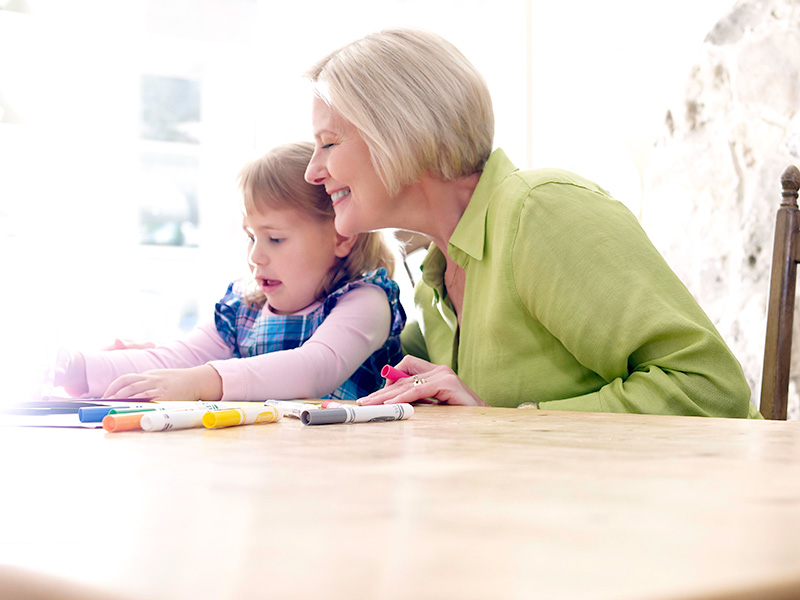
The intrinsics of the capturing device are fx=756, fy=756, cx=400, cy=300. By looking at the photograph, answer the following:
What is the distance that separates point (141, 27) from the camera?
297 cm

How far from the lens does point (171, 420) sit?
0.60 meters

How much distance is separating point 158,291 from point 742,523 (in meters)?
3.02

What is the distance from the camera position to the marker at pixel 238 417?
61 centimetres

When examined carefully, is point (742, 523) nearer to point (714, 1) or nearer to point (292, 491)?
point (292, 491)

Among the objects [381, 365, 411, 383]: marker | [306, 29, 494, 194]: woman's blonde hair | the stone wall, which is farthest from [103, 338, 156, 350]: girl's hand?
the stone wall

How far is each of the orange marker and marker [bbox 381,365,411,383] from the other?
0.40 meters

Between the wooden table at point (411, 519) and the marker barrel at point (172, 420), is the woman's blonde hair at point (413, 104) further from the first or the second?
the wooden table at point (411, 519)

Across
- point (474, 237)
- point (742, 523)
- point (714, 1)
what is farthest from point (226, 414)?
point (714, 1)

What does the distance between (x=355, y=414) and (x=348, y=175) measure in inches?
28.3

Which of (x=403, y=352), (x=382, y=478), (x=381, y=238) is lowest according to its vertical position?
(x=403, y=352)

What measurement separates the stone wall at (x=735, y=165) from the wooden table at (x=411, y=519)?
1.61 meters

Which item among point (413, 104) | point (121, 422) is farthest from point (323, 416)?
point (413, 104)

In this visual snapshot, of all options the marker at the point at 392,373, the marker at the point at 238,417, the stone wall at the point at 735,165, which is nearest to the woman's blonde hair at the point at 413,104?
the marker at the point at 392,373

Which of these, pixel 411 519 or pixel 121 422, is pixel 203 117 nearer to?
pixel 121 422
